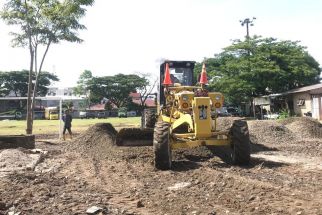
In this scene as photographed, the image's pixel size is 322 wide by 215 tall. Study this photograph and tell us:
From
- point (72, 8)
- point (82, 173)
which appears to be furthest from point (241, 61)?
point (82, 173)

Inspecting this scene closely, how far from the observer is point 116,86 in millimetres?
82188

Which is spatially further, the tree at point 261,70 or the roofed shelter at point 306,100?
the tree at point 261,70

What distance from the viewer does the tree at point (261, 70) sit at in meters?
42.2

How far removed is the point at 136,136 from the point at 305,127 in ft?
32.2

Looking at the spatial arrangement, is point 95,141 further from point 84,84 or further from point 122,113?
point 84,84

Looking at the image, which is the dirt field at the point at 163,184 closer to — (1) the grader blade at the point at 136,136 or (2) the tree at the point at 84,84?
(1) the grader blade at the point at 136,136

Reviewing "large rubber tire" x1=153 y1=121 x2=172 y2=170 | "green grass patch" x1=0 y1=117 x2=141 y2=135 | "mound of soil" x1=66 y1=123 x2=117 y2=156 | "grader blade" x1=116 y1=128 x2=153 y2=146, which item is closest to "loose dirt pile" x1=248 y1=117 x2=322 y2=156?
"grader blade" x1=116 y1=128 x2=153 y2=146

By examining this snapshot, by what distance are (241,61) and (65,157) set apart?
32058 millimetres

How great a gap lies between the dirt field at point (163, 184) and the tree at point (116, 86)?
67159 mm

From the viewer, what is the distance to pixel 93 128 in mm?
17828

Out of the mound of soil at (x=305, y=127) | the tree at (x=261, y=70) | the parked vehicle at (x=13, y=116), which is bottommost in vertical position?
the mound of soil at (x=305, y=127)

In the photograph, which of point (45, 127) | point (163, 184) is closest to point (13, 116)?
point (45, 127)

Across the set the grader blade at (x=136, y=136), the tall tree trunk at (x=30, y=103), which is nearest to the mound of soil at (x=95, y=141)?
the grader blade at (x=136, y=136)

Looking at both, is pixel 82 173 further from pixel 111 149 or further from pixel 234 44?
pixel 234 44
